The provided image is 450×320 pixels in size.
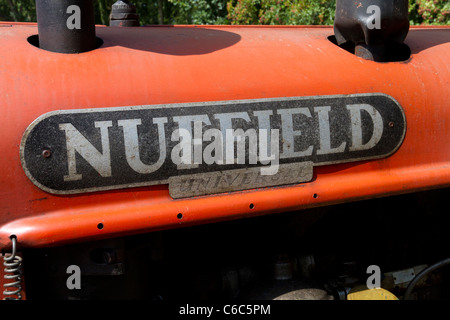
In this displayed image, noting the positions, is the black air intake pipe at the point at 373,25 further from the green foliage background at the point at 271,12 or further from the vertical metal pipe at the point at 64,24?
the green foliage background at the point at 271,12

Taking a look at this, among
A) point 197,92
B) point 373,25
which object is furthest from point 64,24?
point 373,25

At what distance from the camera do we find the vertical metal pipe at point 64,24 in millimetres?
1356

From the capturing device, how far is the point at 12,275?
4.08ft

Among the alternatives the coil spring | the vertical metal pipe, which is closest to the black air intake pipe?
the vertical metal pipe

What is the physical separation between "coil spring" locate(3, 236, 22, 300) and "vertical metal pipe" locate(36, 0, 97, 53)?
0.55m

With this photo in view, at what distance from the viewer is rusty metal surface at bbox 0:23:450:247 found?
4.09 ft

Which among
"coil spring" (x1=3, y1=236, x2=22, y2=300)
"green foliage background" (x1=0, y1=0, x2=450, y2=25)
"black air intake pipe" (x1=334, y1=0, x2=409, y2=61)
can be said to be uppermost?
"black air intake pipe" (x1=334, y1=0, x2=409, y2=61)

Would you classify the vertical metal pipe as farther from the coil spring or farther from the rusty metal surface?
the coil spring

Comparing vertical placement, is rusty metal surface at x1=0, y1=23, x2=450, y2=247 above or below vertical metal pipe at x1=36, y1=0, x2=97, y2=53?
below

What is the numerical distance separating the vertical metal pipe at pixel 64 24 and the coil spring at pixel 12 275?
55cm

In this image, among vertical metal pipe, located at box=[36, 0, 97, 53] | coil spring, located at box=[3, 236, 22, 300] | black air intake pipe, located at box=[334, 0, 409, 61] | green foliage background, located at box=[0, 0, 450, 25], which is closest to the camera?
coil spring, located at box=[3, 236, 22, 300]

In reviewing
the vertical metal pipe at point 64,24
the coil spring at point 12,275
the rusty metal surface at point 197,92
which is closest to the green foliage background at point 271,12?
the rusty metal surface at point 197,92

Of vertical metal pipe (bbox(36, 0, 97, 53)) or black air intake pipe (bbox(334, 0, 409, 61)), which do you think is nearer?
vertical metal pipe (bbox(36, 0, 97, 53))

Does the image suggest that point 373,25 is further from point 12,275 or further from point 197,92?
point 12,275
